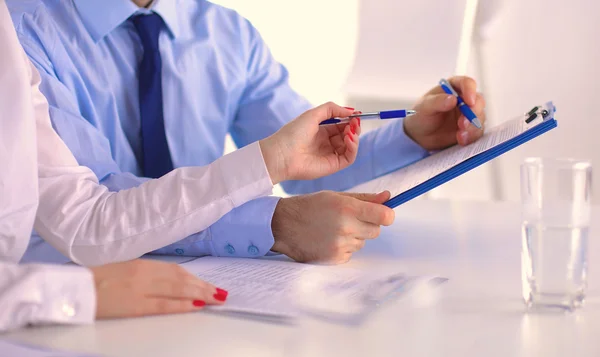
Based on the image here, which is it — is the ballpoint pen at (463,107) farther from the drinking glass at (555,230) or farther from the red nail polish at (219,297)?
the red nail polish at (219,297)

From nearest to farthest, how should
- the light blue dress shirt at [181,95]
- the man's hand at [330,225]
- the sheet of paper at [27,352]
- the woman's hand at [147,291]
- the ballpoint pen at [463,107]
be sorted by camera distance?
the sheet of paper at [27,352] < the woman's hand at [147,291] < the man's hand at [330,225] < the light blue dress shirt at [181,95] < the ballpoint pen at [463,107]

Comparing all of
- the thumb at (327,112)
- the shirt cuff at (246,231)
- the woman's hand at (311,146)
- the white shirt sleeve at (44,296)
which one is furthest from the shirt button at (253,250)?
the white shirt sleeve at (44,296)

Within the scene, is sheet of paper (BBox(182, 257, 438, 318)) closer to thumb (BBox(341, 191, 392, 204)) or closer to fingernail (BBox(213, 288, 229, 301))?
fingernail (BBox(213, 288, 229, 301))

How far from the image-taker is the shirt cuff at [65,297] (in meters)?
0.76

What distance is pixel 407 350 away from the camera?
0.69m

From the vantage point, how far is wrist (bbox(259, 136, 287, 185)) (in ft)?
3.49

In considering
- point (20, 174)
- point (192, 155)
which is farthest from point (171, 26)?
point (20, 174)

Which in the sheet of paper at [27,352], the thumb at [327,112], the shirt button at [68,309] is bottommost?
the sheet of paper at [27,352]

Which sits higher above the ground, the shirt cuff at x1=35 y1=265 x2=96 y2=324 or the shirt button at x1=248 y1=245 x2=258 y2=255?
the shirt cuff at x1=35 y1=265 x2=96 y2=324

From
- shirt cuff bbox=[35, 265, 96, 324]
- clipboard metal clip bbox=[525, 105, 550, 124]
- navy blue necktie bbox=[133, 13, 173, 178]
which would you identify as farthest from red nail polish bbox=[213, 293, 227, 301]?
navy blue necktie bbox=[133, 13, 173, 178]

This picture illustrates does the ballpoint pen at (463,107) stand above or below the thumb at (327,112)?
below

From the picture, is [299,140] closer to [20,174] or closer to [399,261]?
[399,261]

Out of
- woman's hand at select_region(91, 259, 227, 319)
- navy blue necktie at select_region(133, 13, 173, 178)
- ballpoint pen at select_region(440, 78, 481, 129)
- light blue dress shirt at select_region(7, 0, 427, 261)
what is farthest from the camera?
navy blue necktie at select_region(133, 13, 173, 178)

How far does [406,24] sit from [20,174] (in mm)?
1904
